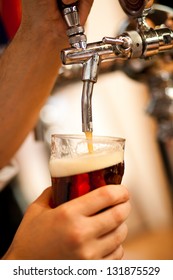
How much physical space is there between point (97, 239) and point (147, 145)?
8.18 feet

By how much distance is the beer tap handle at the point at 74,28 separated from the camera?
0.82 m

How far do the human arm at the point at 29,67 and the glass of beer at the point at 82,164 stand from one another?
305 mm

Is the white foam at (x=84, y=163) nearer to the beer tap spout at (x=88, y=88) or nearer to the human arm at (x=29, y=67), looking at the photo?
the beer tap spout at (x=88, y=88)

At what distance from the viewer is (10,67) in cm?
121

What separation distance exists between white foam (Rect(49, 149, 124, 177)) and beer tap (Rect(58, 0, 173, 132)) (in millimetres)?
50

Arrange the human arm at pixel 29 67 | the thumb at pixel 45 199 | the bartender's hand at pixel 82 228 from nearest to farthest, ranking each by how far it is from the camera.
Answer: the bartender's hand at pixel 82 228
the thumb at pixel 45 199
the human arm at pixel 29 67

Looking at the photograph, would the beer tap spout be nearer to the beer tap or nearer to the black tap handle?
the beer tap

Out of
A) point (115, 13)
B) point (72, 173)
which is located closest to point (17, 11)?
point (72, 173)

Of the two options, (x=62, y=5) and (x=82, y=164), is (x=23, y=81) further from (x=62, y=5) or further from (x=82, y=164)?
(x=82, y=164)

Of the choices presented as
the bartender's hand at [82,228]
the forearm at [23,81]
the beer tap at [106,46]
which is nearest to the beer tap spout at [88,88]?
the beer tap at [106,46]

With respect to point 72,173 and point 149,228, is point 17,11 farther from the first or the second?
point 149,228

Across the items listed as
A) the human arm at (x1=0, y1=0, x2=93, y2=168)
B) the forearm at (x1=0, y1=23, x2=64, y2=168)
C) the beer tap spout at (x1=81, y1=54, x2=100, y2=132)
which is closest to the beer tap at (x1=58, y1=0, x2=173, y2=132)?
the beer tap spout at (x1=81, y1=54, x2=100, y2=132)

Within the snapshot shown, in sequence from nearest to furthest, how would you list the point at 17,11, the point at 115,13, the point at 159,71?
the point at 17,11
the point at 159,71
the point at 115,13
